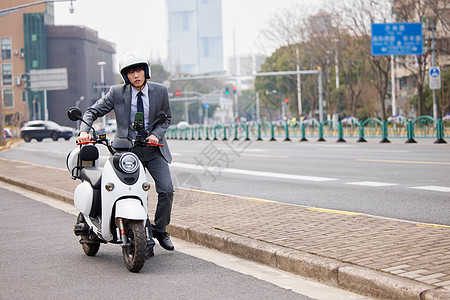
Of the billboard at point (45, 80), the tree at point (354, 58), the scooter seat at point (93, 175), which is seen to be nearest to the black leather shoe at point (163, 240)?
the scooter seat at point (93, 175)

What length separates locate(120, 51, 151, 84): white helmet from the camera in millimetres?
6410

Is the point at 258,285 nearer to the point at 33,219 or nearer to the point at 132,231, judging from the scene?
the point at 132,231

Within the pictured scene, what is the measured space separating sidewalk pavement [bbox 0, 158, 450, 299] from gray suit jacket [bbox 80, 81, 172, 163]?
1192mm

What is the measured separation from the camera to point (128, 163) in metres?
5.97

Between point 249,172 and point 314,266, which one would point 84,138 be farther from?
point 249,172

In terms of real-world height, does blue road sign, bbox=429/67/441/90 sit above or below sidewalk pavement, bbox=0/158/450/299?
above

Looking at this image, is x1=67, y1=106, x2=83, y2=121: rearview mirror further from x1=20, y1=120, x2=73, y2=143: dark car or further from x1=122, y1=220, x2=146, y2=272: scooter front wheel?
x1=20, y1=120, x2=73, y2=143: dark car

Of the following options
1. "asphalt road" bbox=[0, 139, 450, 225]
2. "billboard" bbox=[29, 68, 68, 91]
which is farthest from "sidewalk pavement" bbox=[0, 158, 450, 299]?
"billboard" bbox=[29, 68, 68, 91]

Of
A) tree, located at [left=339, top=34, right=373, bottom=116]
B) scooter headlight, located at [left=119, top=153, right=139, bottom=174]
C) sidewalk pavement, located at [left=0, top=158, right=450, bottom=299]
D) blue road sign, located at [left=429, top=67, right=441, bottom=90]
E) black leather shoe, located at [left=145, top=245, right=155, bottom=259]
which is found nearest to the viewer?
sidewalk pavement, located at [left=0, top=158, right=450, bottom=299]

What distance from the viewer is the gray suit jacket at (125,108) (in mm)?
6527

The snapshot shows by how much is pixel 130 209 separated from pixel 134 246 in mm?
317

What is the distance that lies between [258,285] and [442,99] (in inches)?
1696

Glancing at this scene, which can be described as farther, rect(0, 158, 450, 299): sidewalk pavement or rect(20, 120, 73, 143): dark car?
rect(20, 120, 73, 143): dark car

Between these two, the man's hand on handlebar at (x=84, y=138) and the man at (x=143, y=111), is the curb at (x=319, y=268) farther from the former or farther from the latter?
the man's hand on handlebar at (x=84, y=138)
